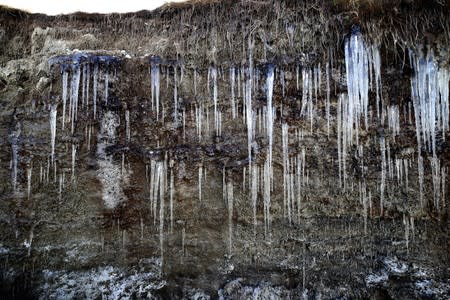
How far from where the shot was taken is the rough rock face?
677 cm

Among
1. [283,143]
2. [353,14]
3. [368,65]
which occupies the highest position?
[353,14]

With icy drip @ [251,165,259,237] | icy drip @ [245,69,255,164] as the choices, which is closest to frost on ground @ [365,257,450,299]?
icy drip @ [251,165,259,237]

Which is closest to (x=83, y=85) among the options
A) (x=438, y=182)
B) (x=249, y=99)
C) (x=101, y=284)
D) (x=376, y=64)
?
(x=249, y=99)

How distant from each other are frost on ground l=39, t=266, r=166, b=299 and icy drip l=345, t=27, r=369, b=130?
5.06 metres

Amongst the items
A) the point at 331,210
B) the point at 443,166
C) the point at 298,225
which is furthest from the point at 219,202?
the point at 443,166

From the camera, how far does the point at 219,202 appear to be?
786cm

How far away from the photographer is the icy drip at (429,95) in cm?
618

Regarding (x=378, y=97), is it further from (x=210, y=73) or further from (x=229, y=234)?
(x=229, y=234)

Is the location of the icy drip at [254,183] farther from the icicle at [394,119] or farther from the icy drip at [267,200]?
the icicle at [394,119]

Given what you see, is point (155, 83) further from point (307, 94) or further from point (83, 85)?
point (307, 94)

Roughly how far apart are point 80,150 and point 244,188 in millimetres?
3146

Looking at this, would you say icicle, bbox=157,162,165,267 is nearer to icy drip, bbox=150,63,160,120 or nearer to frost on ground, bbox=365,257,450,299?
icy drip, bbox=150,63,160,120

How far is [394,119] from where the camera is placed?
6855 millimetres

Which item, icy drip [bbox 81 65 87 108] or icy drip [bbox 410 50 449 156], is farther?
icy drip [bbox 81 65 87 108]
